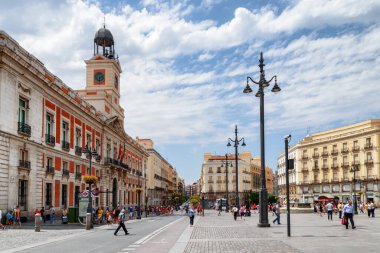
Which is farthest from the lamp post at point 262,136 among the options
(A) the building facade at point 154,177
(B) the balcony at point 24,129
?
(A) the building facade at point 154,177

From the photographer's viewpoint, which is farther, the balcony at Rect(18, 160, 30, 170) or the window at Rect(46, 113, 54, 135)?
the window at Rect(46, 113, 54, 135)

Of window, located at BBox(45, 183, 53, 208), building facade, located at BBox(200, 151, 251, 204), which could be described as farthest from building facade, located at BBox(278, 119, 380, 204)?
window, located at BBox(45, 183, 53, 208)

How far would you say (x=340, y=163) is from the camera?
80875 millimetres

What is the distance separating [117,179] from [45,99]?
26.9 meters

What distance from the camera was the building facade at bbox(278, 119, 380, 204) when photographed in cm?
7419

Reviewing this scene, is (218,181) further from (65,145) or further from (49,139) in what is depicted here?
(49,139)

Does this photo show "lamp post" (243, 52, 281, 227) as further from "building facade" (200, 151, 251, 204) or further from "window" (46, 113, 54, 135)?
"building facade" (200, 151, 251, 204)

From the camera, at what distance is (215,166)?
12288cm

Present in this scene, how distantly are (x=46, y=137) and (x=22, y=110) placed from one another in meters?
4.58

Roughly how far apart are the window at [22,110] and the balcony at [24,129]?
36 centimetres

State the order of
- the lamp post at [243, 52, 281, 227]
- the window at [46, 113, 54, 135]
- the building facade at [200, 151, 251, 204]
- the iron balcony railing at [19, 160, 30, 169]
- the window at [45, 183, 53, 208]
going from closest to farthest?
1. the lamp post at [243, 52, 281, 227]
2. the iron balcony railing at [19, 160, 30, 169]
3. the window at [45, 183, 53, 208]
4. the window at [46, 113, 54, 135]
5. the building facade at [200, 151, 251, 204]

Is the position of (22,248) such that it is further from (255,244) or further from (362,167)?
(362,167)

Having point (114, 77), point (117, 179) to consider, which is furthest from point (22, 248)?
point (114, 77)

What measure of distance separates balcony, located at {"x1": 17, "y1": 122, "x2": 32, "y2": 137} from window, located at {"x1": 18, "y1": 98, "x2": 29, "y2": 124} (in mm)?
362
